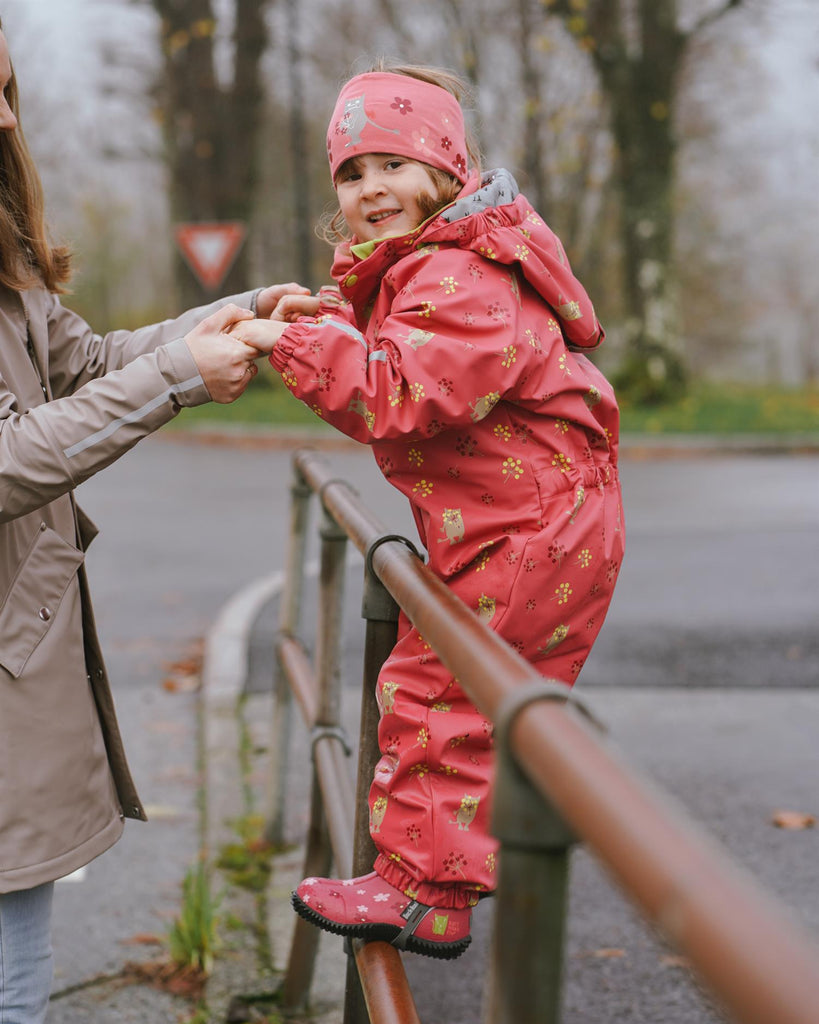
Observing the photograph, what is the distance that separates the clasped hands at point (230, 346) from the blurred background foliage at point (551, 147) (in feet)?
2.24

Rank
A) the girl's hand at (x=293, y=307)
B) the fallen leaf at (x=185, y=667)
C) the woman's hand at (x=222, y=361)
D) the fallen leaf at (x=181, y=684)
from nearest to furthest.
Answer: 1. the woman's hand at (x=222, y=361)
2. the girl's hand at (x=293, y=307)
3. the fallen leaf at (x=181, y=684)
4. the fallen leaf at (x=185, y=667)

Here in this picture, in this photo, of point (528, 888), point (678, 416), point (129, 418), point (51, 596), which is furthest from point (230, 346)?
point (678, 416)

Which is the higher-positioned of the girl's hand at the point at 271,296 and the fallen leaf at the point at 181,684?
the girl's hand at the point at 271,296

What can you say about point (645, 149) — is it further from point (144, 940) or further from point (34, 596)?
point (34, 596)

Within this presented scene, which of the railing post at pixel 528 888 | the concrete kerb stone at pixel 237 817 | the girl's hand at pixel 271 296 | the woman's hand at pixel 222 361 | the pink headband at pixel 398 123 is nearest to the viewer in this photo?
the railing post at pixel 528 888

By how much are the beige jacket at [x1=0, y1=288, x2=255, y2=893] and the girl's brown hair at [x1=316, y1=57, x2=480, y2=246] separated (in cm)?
50

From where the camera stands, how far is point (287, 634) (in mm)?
3816

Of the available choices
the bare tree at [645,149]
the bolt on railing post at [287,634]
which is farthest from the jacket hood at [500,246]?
the bare tree at [645,149]

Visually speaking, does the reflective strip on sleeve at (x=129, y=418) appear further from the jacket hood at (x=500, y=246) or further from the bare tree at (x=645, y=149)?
the bare tree at (x=645, y=149)

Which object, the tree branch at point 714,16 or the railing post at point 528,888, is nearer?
the railing post at point 528,888

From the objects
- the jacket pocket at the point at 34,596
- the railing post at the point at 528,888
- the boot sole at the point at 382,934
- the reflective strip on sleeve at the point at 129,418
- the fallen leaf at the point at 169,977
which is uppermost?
the reflective strip on sleeve at the point at 129,418

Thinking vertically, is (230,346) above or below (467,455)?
above

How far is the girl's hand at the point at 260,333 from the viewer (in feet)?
6.59

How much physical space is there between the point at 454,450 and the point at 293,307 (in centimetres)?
43
